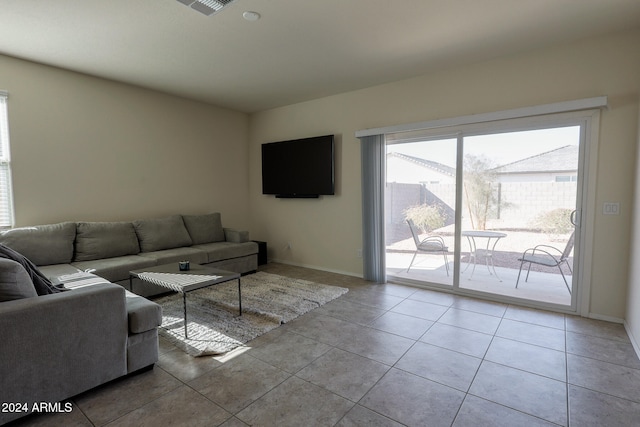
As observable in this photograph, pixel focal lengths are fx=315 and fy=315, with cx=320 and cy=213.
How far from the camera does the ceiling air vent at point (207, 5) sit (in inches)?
93.2

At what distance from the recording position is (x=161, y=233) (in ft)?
14.2

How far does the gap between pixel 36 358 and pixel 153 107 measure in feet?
12.4

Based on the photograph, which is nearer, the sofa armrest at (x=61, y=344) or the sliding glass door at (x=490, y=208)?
the sofa armrest at (x=61, y=344)

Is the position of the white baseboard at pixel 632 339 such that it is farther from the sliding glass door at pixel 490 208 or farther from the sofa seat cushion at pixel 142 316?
the sofa seat cushion at pixel 142 316

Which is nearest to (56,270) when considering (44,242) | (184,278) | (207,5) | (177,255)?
(44,242)

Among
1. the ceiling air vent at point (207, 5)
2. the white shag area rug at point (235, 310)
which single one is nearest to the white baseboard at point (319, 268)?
the white shag area rug at point (235, 310)

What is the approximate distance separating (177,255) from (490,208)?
3839 millimetres

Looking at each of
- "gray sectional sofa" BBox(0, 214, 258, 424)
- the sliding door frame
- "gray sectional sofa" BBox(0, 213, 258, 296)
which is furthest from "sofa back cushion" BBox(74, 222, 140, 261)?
the sliding door frame

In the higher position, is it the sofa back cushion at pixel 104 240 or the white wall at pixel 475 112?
the white wall at pixel 475 112

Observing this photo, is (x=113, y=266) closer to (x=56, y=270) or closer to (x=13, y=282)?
(x=56, y=270)

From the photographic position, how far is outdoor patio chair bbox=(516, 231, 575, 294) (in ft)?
10.8

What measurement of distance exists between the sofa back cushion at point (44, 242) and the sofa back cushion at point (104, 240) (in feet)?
0.30

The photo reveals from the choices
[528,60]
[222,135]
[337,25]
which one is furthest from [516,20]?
[222,135]

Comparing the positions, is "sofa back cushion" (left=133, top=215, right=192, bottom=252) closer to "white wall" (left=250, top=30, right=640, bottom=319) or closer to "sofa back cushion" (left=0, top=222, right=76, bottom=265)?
→ "sofa back cushion" (left=0, top=222, right=76, bottom=265)
